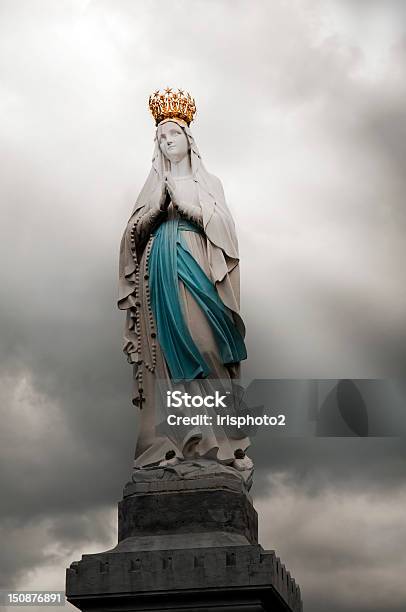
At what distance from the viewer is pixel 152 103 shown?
1825 centimetres

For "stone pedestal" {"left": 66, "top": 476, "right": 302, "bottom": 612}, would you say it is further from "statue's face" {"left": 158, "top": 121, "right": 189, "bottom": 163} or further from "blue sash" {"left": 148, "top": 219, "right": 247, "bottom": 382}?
"statue's face" {"left": 158, "top": 121, "right": 189, "bottom": 163}

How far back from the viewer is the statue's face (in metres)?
17.8

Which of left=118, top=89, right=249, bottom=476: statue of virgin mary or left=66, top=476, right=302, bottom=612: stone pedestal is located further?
left=118, top=89, right=249, bottom=476: statue of virgin mary

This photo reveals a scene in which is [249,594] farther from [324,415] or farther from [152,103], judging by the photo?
[152,103]

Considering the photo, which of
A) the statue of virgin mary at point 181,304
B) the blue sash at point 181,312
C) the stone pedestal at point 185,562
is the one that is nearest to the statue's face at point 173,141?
the statue of virgin mary at point 181,304

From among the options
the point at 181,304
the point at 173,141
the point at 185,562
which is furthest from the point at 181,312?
the point at 185,562

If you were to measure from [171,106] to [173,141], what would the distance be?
626mm

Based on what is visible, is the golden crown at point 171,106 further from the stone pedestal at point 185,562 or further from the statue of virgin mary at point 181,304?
the stone pedestal at point 185,562

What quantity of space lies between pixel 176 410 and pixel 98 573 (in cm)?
236

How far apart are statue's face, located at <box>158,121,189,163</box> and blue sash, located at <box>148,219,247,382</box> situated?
1233mm

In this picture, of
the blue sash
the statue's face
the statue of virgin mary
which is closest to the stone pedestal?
the statue of virgin mary

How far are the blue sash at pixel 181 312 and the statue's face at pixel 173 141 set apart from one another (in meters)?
1.23

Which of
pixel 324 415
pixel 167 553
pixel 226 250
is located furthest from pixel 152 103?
pixel 167 553

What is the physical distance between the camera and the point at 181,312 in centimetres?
1678
